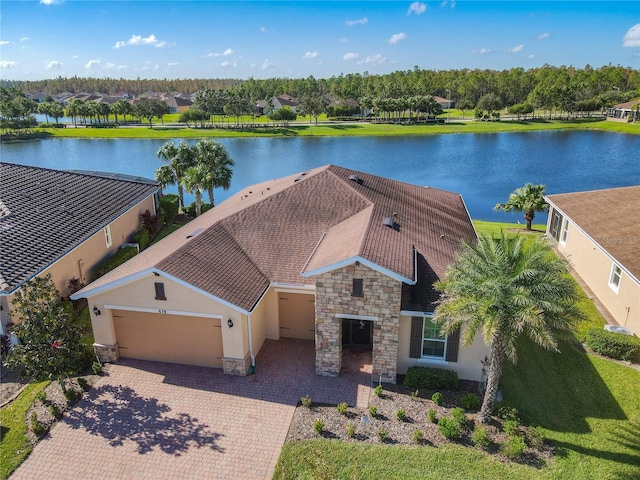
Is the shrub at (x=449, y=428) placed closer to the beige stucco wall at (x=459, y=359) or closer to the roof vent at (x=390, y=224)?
the beige stucco wall at (x=459, y=359)

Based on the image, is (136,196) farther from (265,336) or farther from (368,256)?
(368,256)

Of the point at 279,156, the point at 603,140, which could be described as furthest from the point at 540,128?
the point at 279,156

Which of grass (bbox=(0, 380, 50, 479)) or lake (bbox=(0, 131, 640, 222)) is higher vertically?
lake (bbox=(0, 131, 640, 222))

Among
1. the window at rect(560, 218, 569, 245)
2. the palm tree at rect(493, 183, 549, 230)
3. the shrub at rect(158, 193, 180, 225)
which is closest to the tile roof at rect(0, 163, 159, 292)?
the shrub at rect(158, 193, 180, 225)

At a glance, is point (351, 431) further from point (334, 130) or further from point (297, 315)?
point (334, 130)

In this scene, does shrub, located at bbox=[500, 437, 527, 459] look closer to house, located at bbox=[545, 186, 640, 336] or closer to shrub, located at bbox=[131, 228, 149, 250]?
house, located at bbox=[545, 186, 640, 336]
